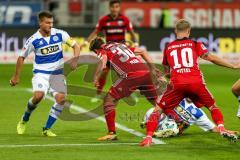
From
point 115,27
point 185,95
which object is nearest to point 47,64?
point 185,95

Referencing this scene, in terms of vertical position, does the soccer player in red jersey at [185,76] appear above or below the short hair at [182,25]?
below

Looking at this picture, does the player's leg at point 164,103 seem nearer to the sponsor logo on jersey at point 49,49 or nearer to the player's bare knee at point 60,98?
the player's bare knee at point 60,98

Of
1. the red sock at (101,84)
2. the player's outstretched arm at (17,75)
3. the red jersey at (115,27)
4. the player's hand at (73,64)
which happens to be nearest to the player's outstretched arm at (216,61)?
the player's hand at (73,64)

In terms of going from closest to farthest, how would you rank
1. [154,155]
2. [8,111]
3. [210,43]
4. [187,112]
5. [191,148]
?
[154,155]
[191,148]
[187,112]
[8,111]
[210,43]

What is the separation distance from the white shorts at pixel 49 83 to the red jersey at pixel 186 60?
242 centimetres

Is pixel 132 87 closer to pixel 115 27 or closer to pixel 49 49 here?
pixel 49 49

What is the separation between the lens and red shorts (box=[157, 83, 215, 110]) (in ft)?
36.8

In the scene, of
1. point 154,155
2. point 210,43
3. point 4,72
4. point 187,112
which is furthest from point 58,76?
point 210,43

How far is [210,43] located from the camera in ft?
94.4

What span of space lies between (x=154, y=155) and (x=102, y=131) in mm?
2994

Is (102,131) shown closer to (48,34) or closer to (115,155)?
(48,34)

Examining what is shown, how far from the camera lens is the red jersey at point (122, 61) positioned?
12.5m

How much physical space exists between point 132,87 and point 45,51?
164 cm

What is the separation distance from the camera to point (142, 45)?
92.9 feet
